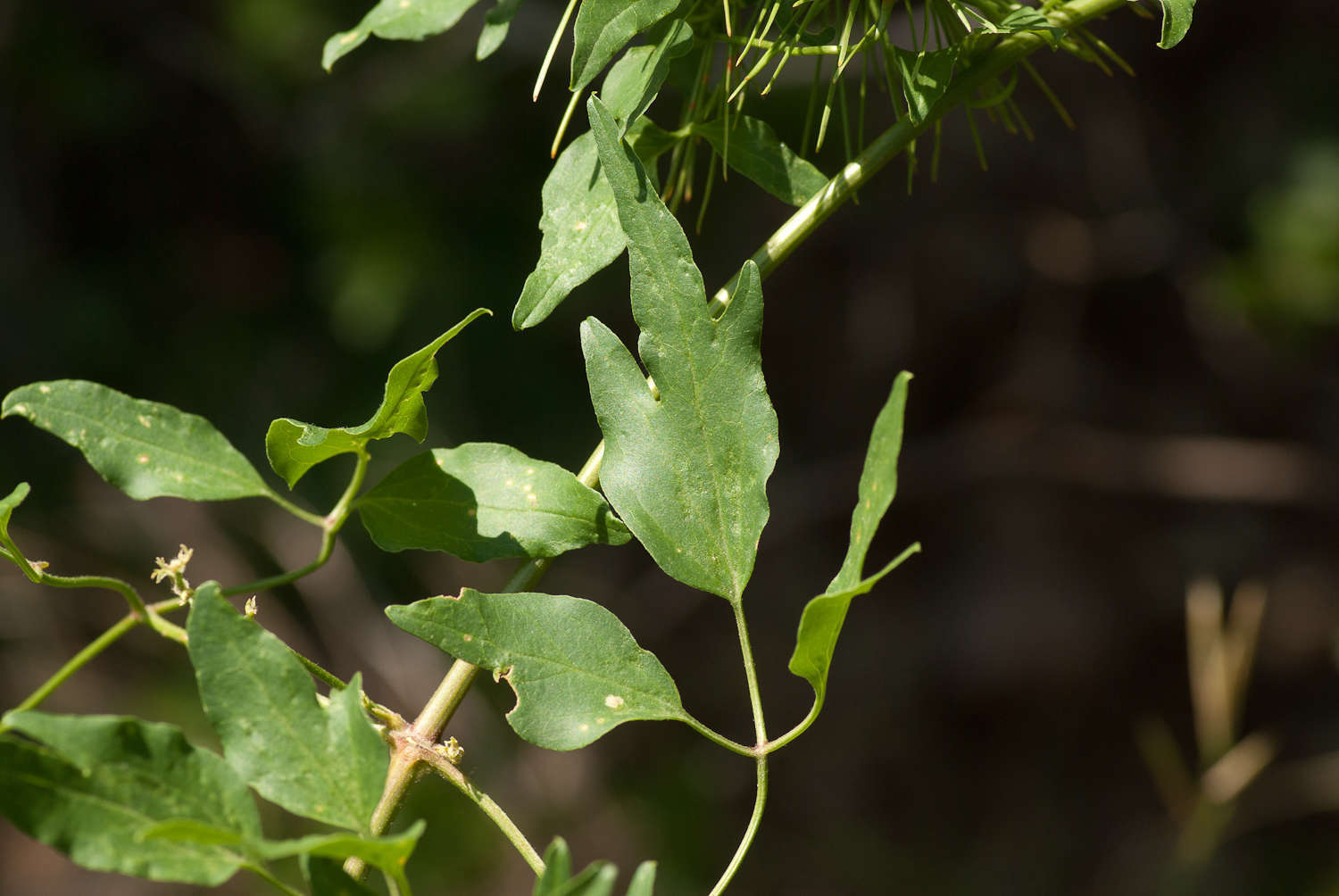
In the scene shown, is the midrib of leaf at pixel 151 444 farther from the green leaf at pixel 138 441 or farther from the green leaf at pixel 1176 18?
the green leaf at pixel 1176 18

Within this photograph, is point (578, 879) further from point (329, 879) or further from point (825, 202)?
point (825, 202)

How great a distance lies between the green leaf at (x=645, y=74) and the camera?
1.16ft

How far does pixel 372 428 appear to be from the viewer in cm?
34

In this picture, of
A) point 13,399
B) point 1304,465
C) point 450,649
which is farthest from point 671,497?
point 1304,465

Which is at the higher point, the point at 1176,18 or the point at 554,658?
the point at 1176,18

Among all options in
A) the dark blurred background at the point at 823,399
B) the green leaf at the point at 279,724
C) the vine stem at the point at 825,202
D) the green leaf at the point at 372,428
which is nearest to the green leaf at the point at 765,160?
the vine stem at the point at 825,202

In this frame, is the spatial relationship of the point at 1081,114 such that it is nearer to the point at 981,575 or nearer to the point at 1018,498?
the point at 1018,498

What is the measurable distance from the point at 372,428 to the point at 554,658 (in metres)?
0.09

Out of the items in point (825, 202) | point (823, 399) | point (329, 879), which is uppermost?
point (825, 202)

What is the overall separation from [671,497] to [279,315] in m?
1.66

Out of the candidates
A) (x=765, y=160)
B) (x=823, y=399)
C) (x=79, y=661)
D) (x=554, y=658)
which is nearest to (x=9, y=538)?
(x=79, y=661)

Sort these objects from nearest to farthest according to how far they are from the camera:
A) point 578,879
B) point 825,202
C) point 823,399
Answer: point 578,879, point 825,202, point 823,399

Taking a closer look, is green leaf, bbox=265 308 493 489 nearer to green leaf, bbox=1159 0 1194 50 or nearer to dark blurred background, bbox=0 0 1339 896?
green leaf, bbox=1159 0 1194 50

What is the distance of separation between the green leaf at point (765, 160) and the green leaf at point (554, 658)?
0.54 ft
